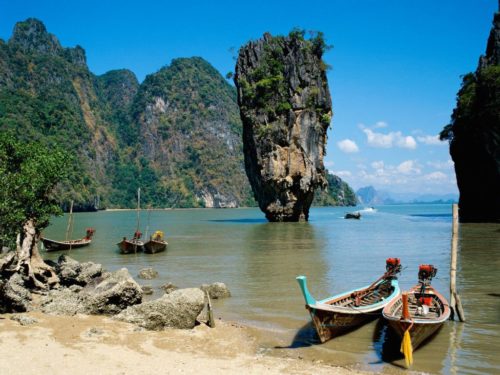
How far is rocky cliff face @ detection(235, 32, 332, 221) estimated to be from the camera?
53125mm

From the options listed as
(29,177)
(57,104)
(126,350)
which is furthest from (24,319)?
(57,104)

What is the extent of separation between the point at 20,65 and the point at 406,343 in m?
157

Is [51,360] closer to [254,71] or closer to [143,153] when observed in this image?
[254,71]

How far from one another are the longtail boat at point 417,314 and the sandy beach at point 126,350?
1.31 metres

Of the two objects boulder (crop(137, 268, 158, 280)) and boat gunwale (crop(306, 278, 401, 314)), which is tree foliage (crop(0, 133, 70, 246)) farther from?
boat gunwale (crop(306, 278, 401, 314))

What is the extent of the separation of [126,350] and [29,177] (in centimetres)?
792

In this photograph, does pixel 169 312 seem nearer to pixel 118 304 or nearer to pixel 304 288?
pixel 118 304

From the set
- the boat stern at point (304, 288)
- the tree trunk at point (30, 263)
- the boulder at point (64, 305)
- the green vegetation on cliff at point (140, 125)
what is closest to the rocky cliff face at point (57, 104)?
the green vegetation on cliff at point (140, 125)

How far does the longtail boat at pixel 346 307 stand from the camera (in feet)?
30.5

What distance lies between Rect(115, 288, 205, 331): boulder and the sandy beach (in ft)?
0.80

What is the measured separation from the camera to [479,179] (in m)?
50.2

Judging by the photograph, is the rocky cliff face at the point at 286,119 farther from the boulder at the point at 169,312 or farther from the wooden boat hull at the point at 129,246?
the boulder at the point at 169,312

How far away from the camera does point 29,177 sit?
14.4m

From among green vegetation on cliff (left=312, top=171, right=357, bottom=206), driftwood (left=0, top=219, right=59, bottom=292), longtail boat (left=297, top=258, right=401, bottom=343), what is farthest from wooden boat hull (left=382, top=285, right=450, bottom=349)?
green vegetation on cliff (left=312, top=171, right=357, bottom=206)
